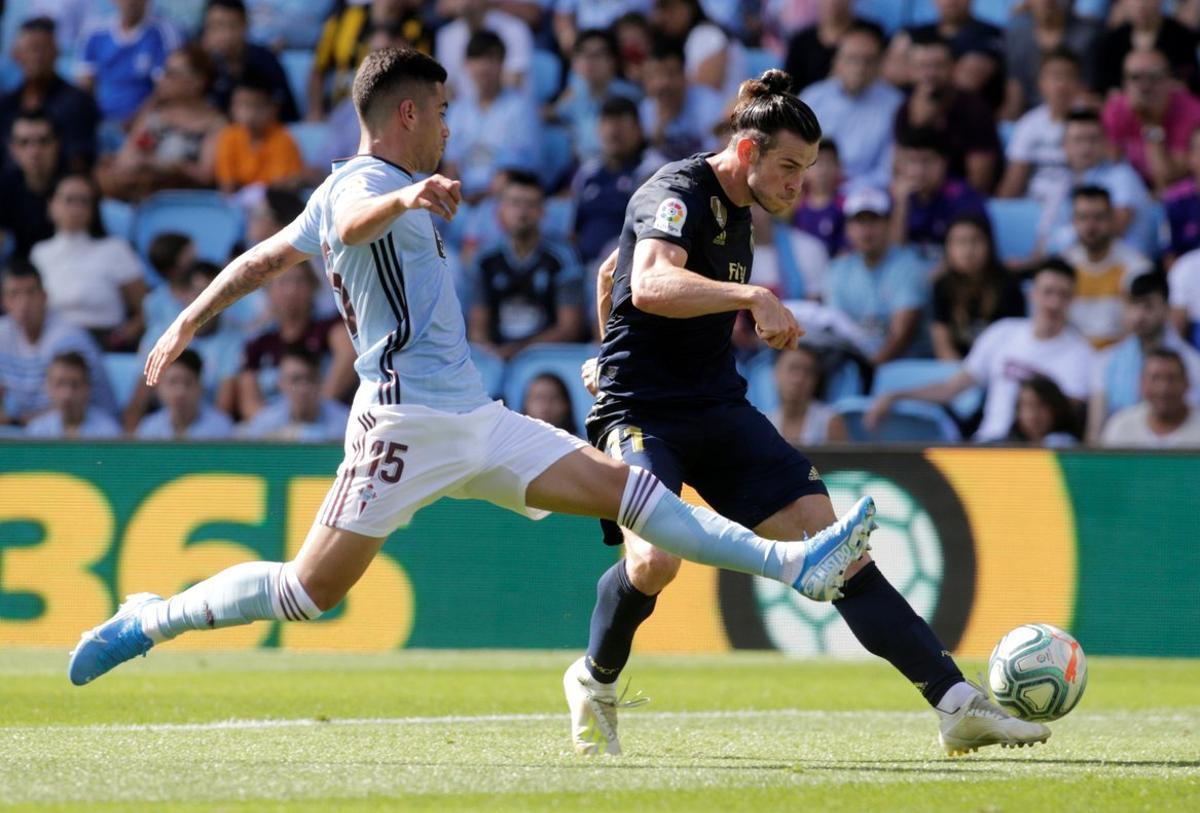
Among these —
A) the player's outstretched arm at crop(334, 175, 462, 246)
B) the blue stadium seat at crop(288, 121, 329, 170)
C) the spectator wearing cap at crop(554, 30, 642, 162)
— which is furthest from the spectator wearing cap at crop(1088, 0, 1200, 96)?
the player's outstretched arm at crop(334, 175, 462, 246)

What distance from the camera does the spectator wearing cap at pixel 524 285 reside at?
548 inches

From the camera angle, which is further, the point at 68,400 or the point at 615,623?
the point at 68,400

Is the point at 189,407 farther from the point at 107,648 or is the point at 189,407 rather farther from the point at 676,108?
the point at 107,648

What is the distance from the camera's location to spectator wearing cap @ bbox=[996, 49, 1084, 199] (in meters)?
14.1

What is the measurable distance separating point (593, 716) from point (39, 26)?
1203 cm

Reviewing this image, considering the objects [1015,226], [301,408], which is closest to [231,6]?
[301,408]

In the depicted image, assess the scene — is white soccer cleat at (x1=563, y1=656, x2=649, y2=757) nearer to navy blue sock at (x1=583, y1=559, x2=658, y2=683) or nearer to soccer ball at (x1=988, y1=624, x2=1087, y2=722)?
navy blue sock at (x1=583, y1=559, x2=658, y2=683)

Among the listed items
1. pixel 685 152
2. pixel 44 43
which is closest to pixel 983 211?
pixel 685 152

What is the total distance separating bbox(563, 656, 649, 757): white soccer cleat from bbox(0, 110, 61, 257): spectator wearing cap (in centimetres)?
1043

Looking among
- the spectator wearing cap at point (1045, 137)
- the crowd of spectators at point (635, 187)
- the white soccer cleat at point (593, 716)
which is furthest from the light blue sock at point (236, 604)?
the spectator wearing cap at point (1045, 137)

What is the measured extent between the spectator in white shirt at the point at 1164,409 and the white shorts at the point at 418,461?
750 centimetres

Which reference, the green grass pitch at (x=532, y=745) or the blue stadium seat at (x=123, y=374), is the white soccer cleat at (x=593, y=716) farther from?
the blue stadium seat at (x=123, y=374)

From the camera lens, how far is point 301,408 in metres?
13.3

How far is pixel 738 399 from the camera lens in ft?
20.7
